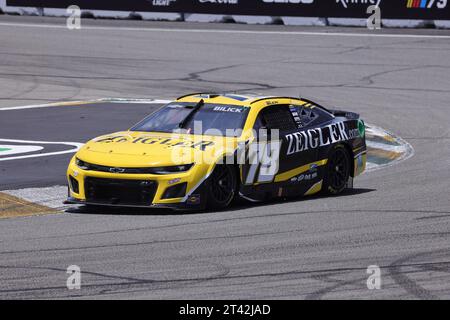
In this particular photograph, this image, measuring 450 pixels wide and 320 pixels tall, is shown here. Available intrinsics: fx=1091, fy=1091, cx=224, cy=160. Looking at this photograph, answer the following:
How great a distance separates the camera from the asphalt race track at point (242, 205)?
8.67 meters

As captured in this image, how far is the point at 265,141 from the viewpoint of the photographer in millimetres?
12695

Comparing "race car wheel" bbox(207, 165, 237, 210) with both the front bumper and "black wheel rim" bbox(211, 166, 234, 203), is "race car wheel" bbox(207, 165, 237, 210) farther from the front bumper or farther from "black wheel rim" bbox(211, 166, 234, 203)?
the front bumper

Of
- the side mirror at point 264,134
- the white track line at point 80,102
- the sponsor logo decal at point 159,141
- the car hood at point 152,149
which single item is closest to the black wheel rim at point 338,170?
the side mirror at point 264,134

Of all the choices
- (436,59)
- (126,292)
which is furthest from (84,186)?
(436,59)

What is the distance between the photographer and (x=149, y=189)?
11.7 m

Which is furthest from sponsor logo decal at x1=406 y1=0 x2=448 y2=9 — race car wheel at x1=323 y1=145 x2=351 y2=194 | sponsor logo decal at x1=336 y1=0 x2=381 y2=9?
race car wheel at x1=323 y1=145 x2=351 y2=194

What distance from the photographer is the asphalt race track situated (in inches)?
341

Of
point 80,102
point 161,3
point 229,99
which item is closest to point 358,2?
point 161,3

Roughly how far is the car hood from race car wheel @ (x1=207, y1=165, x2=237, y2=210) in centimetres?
23

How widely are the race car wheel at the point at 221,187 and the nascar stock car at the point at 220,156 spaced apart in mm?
11

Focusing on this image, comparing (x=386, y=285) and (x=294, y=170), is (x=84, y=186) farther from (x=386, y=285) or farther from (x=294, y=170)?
(x=386, y=285)

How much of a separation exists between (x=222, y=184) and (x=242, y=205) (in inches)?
26.3

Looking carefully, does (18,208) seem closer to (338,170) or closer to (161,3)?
(338,170)
